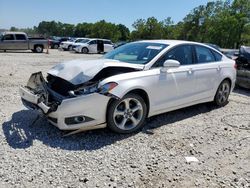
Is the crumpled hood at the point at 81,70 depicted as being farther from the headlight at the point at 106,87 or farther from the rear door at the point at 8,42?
the rear door at the point at 8,42

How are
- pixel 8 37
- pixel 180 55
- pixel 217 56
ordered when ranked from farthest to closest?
pixel 8 37, pixel 217 56, pixel 180 55

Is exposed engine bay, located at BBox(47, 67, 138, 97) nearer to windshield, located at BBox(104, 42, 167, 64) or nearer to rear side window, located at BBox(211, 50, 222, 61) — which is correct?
windshield, located at BBox(104, 42, 167, 64)

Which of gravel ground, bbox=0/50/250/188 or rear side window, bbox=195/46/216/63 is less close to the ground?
rear side window, bbox=195/46/216/63

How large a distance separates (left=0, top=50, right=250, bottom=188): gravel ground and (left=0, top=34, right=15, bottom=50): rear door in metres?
19.5

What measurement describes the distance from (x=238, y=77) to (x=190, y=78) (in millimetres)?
4070

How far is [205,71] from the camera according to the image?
5996mm

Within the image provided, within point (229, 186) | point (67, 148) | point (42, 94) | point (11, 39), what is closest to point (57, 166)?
point (67, 148)

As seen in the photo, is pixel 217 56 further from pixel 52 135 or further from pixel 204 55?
pixel 52 135

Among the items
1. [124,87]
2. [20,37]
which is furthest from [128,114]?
[20,37]

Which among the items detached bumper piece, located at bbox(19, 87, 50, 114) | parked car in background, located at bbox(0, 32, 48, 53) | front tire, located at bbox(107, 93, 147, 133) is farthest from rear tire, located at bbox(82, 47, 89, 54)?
front tire, located at bbox(107, 93, 147, 133)

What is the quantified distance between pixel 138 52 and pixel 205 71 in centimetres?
155

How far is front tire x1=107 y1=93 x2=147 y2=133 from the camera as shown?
452 centimetres

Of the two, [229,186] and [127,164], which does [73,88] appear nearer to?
[127,164]

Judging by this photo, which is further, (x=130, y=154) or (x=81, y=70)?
(x=81, y=70)
